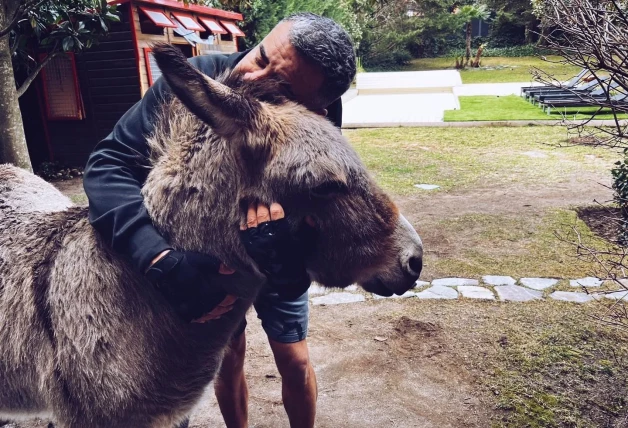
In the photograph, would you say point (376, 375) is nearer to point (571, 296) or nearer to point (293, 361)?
point (293, 361)

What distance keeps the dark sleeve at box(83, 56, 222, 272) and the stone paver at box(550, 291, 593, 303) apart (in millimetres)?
4442

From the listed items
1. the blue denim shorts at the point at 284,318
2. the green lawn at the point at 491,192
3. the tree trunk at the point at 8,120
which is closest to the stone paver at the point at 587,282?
the green lawn at the point at 491,192

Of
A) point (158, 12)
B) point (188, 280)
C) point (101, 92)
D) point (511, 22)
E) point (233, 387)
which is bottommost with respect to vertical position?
point (233, 387)

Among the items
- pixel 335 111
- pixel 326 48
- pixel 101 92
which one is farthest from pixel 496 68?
pixel 326 48

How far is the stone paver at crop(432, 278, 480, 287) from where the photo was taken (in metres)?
5.70

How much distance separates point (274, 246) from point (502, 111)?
17986 mm

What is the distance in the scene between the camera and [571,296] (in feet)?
17.3

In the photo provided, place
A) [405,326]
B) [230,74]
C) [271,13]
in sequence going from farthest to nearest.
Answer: [271,13]
[405,326]
[230,74]

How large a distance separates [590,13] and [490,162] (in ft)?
27.9

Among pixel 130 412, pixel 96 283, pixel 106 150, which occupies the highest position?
pixel 106 150

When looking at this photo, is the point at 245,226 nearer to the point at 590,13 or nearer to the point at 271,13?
the point at 590,13

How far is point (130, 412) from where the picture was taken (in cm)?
191

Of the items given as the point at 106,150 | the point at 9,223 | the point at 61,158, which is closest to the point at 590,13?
the point at 106,150

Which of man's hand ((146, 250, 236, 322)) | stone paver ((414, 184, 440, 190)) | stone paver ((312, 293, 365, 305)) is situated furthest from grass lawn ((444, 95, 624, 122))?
man's hand ((146, 250, 236, 322))
